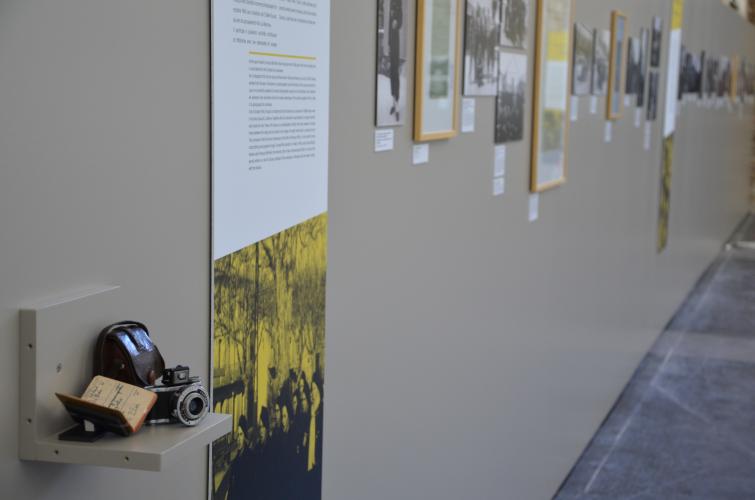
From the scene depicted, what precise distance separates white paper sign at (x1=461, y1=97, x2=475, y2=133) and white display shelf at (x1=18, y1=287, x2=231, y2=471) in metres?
2.23

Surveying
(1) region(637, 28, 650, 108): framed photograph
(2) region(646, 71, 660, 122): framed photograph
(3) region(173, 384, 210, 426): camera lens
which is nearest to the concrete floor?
(2) region(646, 71, 660, 122): framed photograph

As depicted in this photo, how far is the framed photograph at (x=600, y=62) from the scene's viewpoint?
628 cm

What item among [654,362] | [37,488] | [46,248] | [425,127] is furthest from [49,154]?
[654,362]

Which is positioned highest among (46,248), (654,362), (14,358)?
(46,248)

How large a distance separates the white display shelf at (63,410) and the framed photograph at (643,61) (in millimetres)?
6842

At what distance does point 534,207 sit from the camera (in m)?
5.06

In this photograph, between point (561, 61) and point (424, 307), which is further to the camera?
point (561, 61)

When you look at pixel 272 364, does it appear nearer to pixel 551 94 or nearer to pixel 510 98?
pixel 510 98

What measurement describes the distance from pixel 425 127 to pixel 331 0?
758 millimetres

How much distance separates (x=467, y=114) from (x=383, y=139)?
872 mm

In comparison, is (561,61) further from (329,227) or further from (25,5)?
(25,5)

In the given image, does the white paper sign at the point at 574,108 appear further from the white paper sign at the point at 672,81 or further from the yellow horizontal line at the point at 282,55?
the white paper sign at the point at 672,81

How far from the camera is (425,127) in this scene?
3.38 m

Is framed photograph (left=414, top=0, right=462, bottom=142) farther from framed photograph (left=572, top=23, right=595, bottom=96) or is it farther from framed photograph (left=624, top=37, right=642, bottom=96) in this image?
framed photograph (left=624, top=37, right=642, bottom=96)
